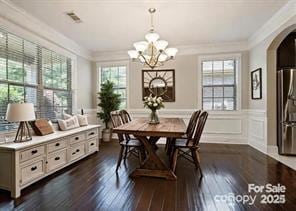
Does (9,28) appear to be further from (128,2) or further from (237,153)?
(237,153)

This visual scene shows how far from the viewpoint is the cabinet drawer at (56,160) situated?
3076mm

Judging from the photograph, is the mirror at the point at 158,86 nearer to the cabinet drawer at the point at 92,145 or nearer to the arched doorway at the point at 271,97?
the cabinet drawer at the point at 92,145

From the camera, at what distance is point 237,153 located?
4.39 metres

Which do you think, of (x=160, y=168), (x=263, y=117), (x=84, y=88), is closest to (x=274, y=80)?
(x=263, y=117)

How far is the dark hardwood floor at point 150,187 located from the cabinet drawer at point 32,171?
11 centimetres

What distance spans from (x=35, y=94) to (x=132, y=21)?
2.33 meters

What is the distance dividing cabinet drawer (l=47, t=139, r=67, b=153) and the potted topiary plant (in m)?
2.31

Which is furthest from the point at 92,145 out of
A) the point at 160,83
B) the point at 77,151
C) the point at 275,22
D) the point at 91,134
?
the point at 275,22

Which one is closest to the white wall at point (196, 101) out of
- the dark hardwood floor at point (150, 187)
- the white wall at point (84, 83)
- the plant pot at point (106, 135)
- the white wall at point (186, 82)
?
the white wall at point (186, 82)

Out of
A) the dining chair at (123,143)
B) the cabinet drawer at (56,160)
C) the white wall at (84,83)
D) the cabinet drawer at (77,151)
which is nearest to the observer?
the cabinet drawer at (56,160)

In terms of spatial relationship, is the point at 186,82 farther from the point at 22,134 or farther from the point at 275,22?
the point at 22,134

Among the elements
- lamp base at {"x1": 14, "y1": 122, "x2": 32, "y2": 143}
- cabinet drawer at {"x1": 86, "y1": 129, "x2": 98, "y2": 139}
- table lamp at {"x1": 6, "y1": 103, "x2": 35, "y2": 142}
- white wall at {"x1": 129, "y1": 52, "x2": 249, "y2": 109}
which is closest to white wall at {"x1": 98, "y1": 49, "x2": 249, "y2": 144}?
white wall at {"x1": 129, "y1": 52, "x2": 249, "y2": 109}

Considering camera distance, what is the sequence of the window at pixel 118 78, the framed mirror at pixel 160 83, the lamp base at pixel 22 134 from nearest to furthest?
the lamp base at pixel 22 134
the framed mirror at pixel 160 83
the window at pixel 118 78

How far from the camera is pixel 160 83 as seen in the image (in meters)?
5.77
